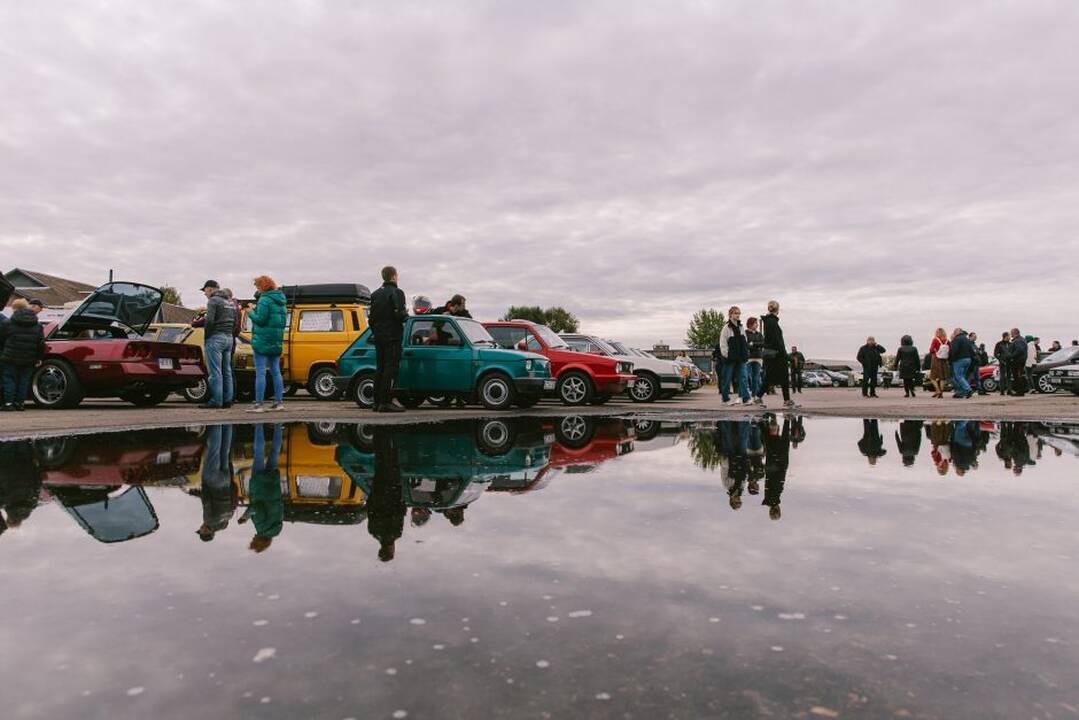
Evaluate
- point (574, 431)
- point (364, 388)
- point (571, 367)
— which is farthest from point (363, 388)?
point (574, 431)

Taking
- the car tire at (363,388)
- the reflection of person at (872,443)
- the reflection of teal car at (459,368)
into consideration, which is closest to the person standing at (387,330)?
the reflection of teal car at (459,368)

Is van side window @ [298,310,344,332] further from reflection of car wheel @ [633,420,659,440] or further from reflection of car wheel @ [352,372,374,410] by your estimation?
reflection of car wheel @ [633,420,659,440]

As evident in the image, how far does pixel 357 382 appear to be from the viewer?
1309 cm

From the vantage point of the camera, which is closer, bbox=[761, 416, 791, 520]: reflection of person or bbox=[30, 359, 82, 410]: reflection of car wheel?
bbox=[761, 416, 791, 520]: reflection of person

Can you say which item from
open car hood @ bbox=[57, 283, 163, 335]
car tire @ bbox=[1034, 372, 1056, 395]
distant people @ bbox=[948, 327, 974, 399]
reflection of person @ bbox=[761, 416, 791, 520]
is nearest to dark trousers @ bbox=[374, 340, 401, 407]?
open car hood @ bbox=[57, 283, 163, 335]

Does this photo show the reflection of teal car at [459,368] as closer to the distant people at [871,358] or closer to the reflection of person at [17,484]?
the reflection of person at [17,484]

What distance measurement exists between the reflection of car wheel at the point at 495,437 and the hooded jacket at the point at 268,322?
12.1 ft

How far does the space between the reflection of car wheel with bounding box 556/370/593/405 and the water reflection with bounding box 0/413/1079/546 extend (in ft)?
15.6

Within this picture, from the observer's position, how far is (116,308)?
43.7ft

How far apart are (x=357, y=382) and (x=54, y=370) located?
494 cm

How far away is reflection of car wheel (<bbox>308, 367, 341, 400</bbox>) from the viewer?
618 inches

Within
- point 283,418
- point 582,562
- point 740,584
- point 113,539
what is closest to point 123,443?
point 283,418

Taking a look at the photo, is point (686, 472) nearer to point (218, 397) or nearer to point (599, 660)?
point (599, 660)

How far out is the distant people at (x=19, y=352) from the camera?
39.4 feet
